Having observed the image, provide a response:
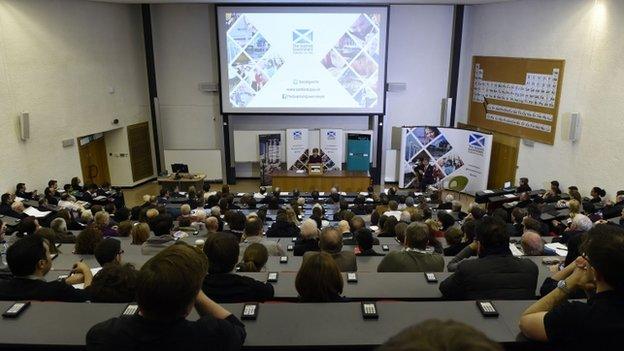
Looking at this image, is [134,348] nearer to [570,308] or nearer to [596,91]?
[570,308]

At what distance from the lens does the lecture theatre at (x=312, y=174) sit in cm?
206

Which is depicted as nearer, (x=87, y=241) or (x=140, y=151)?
(x=87, y=241)

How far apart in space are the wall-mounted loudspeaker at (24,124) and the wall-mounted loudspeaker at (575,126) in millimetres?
10994

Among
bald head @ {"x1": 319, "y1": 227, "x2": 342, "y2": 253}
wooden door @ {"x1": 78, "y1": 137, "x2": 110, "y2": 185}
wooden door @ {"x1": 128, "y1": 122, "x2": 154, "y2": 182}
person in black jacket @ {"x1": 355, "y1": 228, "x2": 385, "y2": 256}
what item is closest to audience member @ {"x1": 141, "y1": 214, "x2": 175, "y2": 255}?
bald head @ {"x1": 319, "y1": 227, "x2": 342, "y2": 253}

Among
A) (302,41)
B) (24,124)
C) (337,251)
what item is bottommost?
(337,251)

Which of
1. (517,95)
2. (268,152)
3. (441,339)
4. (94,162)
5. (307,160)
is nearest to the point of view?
(441,339)

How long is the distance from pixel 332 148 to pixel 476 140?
3.95 metres

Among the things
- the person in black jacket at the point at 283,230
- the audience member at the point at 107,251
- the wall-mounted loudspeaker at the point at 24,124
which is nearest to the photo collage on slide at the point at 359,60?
the person in black jacket at the point at 283,230

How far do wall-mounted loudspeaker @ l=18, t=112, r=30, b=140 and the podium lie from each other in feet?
21.5

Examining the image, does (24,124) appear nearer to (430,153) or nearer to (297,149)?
(297,149)

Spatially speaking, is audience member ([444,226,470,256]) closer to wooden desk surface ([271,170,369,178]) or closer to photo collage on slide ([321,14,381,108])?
wooden desk surface ([271,170,369,178])

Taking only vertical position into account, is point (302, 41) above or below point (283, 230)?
above

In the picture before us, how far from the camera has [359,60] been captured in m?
12.4

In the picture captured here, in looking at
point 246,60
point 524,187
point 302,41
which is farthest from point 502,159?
point 246,60
